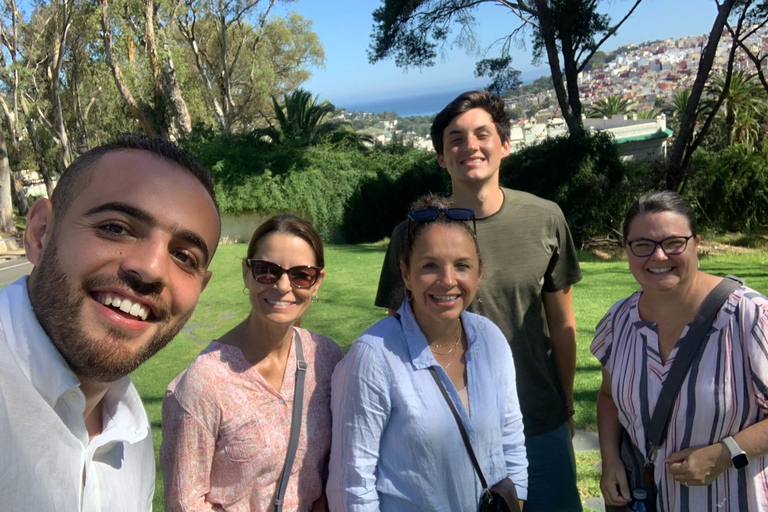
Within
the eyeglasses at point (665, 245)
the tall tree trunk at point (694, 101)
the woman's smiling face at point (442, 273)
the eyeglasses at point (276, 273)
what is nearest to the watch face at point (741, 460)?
the eyeglasses at point (665, 245)

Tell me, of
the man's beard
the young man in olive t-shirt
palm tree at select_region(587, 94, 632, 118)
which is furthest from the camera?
palm tree at select_region(587, 94, 632, 118)

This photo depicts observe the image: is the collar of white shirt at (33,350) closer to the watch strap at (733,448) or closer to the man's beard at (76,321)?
the man's beard at (76,321)

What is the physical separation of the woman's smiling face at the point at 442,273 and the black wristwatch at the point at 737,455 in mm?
1008

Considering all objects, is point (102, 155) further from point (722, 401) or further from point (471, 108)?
point (722, 401)

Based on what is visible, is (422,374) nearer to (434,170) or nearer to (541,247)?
(541,247)

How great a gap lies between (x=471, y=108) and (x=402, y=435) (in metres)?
1.45

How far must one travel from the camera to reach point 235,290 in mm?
11352

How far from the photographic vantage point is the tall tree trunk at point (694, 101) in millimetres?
14477

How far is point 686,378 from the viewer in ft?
6.77

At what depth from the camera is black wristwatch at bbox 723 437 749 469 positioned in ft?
6.40

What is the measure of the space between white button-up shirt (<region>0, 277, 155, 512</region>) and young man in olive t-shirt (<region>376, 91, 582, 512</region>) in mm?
1381

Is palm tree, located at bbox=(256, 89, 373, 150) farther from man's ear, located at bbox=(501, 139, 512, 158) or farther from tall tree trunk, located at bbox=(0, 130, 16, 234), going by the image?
man's ear, located at bbox=(501, 139, 512, 158)

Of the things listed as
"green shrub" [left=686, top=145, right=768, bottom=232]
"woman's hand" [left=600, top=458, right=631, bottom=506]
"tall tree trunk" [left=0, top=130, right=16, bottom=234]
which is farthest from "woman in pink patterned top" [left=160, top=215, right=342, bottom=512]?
"tall tree trunk" [left=0, top=130, right=16, bottom=234]

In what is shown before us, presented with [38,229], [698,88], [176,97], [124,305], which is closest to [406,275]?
[124,305]
